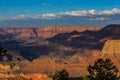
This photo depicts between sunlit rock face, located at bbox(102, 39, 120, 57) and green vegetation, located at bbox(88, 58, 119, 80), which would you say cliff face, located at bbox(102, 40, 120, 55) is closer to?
sunlit rock face, located at bbox(102, 39, 120, 57)

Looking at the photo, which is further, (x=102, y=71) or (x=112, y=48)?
(x=112, y=48)

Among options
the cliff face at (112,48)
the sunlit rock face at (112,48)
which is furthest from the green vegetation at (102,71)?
the cliff face at (112,48)

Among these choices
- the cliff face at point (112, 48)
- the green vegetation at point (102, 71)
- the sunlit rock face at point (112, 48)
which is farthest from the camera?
the cliff face at point (112, 48)

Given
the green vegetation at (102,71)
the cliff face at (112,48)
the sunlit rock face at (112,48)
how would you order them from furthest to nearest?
the cliff face at (112,48)
the sunlit rock face at (112,48)
the green vegetation at (102,71)

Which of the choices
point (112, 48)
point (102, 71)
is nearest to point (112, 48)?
point (112, 48)

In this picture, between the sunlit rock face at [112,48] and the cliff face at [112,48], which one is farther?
the cliff face at [112,48]

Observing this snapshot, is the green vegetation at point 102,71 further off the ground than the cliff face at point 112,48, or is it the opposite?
the green vegetation at point 102,71

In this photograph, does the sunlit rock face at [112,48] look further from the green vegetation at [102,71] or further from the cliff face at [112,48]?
the green vegetation at [102,71]

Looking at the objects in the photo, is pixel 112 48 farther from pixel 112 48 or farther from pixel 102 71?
pixel 102 71

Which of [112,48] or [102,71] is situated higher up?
[102,71]

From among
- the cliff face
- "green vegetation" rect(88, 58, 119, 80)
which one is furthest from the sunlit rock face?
"green vegetation" rect(88, 58, 119, 80)

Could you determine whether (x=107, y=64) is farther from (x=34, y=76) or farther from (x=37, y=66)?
(x=37, y=66)
